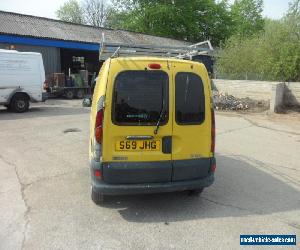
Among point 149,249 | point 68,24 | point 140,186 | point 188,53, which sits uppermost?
point 68,24

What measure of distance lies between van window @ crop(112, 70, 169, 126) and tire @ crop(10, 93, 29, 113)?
1104cm

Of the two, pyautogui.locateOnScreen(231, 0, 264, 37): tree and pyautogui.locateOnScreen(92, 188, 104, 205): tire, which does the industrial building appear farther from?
pyautogui.locateOnScreen(231, 0, 264, 37): tree

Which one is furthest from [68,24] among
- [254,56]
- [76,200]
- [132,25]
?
[76,200]

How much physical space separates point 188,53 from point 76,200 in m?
3.39

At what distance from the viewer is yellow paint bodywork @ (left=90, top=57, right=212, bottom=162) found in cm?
452

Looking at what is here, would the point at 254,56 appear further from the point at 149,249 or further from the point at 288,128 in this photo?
the point at 149,249

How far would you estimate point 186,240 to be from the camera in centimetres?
410

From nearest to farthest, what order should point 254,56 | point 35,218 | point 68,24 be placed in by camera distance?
point 35,218 → point 254,56 → point 68,24

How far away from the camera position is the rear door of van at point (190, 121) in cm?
471

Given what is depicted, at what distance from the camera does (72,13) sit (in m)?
64.0

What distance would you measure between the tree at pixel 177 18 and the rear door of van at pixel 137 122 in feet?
122

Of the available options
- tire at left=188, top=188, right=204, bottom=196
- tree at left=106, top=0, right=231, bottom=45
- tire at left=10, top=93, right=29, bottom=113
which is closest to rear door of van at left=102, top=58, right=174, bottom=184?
tire at left=188, top=188, right=204, bottom=196

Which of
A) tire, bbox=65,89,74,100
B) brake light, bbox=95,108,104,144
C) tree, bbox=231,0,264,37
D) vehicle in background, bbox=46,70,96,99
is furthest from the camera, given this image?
tree, bbox=231,0,264,37

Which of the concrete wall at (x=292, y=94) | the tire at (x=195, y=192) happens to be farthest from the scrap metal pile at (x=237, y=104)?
the tire at (x=195, y=192)
